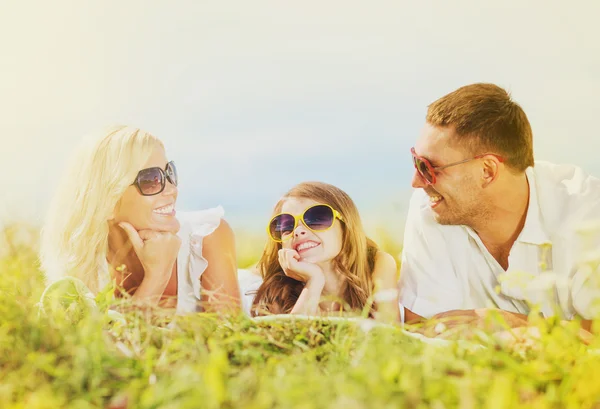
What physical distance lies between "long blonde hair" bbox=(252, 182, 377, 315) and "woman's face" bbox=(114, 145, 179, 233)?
0.61m

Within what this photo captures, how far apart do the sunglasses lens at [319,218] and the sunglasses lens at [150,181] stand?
821 millimetres

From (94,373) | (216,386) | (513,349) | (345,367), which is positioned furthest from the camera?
(513,349)

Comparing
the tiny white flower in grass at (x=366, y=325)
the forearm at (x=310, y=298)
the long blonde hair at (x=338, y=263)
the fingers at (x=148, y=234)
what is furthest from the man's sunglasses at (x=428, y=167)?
the tiny white flower in grass at (x=366, y=325)

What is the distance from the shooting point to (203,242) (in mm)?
3951

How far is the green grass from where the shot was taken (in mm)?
1497

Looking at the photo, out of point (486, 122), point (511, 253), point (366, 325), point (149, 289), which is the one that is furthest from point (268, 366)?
point (486, 122)

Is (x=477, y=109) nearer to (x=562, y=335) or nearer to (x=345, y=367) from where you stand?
(x=562, y=335)

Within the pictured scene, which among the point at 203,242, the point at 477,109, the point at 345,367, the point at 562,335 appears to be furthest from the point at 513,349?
the point at 203,242

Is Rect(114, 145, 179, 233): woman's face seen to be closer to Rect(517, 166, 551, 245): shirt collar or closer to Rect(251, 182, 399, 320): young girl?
Rect(251, 182, 399, 320): young girl

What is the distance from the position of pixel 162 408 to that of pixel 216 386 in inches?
6.9

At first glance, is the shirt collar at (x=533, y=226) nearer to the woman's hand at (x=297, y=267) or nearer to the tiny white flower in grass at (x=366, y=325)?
the woman's hand at (x=297, y=267)

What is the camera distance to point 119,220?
12.0ft

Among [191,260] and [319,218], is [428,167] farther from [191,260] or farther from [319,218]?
[191,260]

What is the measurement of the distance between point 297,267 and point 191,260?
2.39 ft
